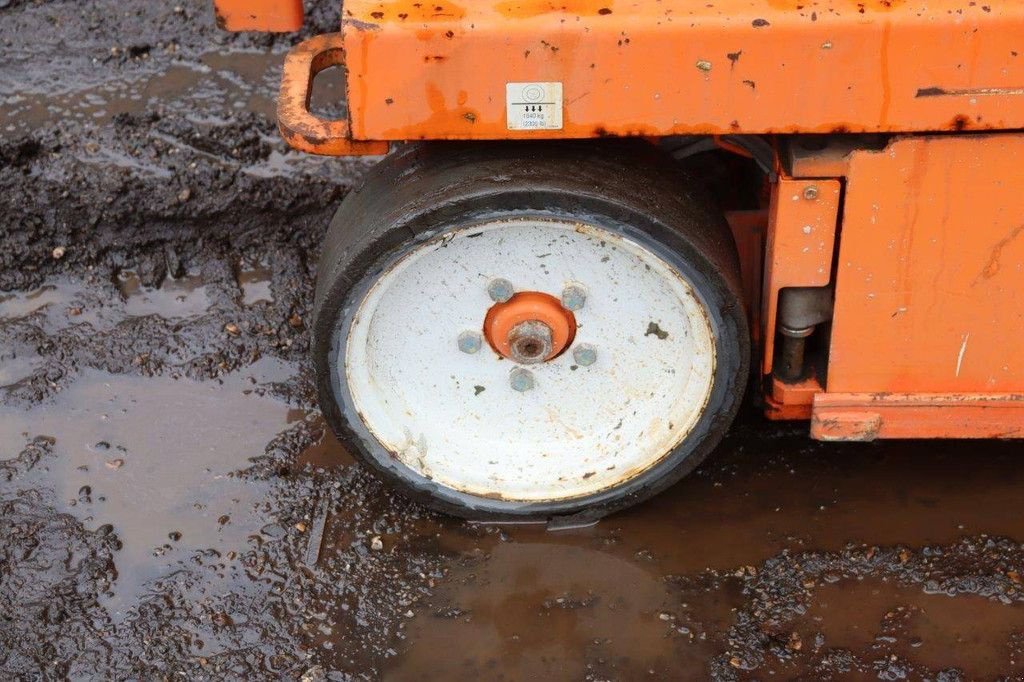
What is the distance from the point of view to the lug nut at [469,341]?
2.77m

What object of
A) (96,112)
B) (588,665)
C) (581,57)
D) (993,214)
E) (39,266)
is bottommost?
(588,665)

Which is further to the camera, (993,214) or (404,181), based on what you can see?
(404,181)

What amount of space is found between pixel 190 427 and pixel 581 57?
1.62 meters

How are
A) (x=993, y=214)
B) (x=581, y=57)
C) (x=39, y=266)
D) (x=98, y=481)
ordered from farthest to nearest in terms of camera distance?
(x=39, y=266) → (x=98, y=481) → (x=993, y=214) → (x=581, y=57)

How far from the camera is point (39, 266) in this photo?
3.83 meters

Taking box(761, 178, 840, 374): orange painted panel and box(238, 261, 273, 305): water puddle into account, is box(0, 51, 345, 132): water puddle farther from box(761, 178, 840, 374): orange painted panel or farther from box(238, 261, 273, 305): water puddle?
box(761, 178, 840, 374): orange painted panel

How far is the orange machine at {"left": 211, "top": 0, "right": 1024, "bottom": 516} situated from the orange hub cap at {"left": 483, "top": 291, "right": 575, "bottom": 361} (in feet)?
1.19

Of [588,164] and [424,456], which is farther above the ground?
[588,164]

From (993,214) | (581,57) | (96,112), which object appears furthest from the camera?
(96,112)

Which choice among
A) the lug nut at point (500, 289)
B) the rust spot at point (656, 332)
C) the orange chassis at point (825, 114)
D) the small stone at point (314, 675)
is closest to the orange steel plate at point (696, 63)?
the orange chassis at point (825, 114)

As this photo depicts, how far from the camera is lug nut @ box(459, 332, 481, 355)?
277 cm

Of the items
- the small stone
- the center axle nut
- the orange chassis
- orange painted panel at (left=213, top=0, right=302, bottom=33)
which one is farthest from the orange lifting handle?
the small stone

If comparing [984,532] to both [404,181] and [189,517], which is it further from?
[189,517]

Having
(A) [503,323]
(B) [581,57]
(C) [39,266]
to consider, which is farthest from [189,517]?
(B) [581,57]
